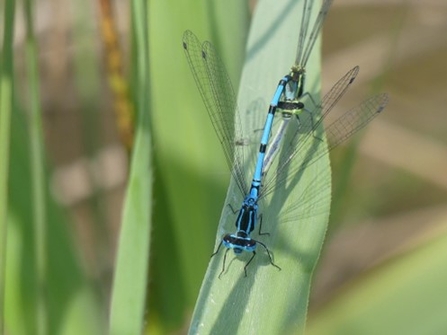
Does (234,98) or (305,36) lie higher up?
(305,36)

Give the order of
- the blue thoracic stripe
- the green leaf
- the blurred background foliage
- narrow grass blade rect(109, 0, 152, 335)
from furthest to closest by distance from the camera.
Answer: the blue thoracic stripe < narrow grass blade rect(109, 0, 152, 335) < the green leaf < the blurred background foliage

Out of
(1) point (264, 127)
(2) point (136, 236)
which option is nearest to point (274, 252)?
(2) point (136, 236)

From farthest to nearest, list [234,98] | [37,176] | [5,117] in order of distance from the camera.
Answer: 1. [234,98]
2. [37,176]
3. [5,117]

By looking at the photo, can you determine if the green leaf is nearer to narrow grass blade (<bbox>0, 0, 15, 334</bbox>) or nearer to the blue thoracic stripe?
the blue thoracic stripe

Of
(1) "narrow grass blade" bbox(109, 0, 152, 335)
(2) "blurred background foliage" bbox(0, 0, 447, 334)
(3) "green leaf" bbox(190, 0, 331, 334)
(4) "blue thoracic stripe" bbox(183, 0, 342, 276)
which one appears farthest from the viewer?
(4) "blue thoracic stripe" bbox(183, 0, 342, 276)

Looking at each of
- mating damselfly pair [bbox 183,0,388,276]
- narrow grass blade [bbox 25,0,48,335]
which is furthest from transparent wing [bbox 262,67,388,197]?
narrow grass blade [bbox 25,0,48,335]

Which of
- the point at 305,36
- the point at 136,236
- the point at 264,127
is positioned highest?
the point at 305,36

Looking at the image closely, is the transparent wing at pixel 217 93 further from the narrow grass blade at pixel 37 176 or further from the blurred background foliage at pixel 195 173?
the narrow grass blade at pixel 37 176

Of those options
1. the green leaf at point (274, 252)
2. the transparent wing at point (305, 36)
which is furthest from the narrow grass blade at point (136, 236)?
the transparent wing at point (305, 36)

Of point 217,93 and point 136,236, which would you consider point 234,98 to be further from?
point 136,236

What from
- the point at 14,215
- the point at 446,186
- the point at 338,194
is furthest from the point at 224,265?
the point at 446,186
